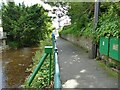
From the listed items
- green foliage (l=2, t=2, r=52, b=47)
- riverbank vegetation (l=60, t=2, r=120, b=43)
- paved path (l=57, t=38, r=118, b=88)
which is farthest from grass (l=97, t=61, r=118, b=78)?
green foliage (l=2, t=2, r=52, b=47)

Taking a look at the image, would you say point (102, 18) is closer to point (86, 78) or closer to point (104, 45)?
point (104, 45)

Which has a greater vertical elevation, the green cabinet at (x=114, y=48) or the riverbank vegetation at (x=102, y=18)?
the riverbank vegetation at (x=102, y=18)

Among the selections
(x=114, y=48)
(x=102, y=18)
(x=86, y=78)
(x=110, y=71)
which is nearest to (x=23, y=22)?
(x=102, y=18)

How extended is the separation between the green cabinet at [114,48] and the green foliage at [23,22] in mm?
17404

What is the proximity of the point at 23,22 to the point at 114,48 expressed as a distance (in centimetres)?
1845

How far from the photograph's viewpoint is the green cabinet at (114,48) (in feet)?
26.9

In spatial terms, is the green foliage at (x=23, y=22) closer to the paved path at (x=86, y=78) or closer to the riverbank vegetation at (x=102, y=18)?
the riverbank vegetation at (x=102, y=18)

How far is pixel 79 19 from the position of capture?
1711 cm

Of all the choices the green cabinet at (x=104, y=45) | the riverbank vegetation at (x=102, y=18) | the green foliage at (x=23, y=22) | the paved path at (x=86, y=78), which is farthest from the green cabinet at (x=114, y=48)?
the green foliage at (x=23, y=22)

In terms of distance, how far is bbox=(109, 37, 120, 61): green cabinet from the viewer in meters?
8.19

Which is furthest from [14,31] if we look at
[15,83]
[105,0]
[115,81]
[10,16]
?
[115,81]

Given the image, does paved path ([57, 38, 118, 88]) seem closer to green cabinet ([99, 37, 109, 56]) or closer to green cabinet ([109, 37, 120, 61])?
green cabinet ([109, 37, 120, 61])

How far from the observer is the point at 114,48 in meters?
8.65

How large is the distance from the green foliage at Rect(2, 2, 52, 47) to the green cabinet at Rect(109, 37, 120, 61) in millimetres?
17404
